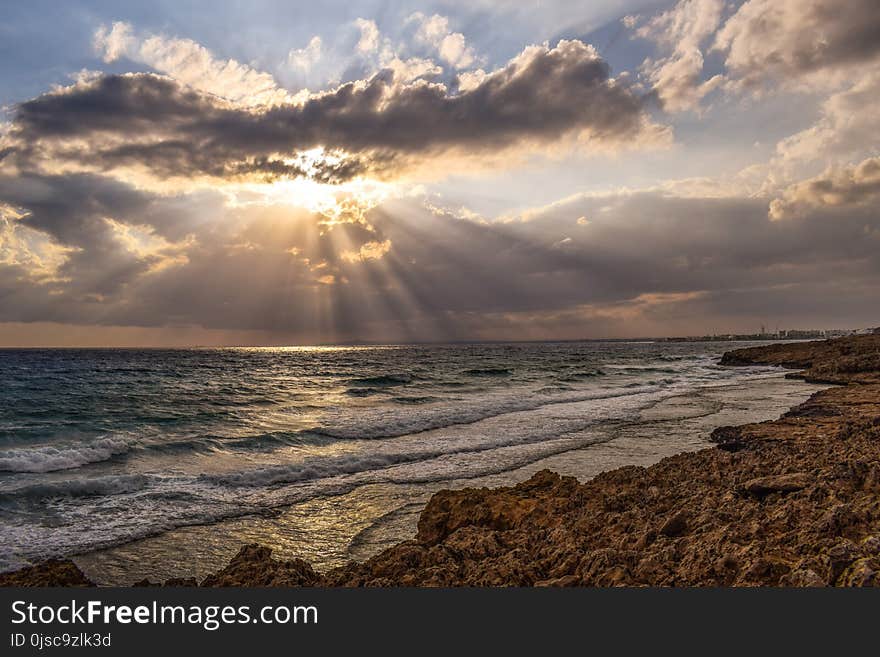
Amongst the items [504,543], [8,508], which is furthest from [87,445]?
[504,543]

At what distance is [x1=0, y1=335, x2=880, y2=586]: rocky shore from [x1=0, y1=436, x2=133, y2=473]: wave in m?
11.5

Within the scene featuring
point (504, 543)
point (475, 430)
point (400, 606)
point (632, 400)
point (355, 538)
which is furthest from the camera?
point (632, 400)

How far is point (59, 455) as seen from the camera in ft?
56.3

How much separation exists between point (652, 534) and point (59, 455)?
19718 millimetres

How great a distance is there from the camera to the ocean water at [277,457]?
9695mm

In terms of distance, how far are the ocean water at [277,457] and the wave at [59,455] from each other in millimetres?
75

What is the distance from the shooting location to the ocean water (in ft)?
31.8

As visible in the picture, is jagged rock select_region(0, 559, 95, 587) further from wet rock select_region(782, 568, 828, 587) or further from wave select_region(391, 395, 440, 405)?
wave select_region(391, 395, 440, 405)

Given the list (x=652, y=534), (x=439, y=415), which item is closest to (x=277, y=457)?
(x=439, y=415)

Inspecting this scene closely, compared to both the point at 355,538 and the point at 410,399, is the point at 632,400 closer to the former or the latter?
the point at 410,399

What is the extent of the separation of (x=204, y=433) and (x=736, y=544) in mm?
21705

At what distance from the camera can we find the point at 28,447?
750 inches

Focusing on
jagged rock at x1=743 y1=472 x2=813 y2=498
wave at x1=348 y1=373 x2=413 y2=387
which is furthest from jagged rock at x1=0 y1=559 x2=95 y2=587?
wave at x1=348 y1=373 x2=413 y2=387

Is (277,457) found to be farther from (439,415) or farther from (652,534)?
(652,534)
